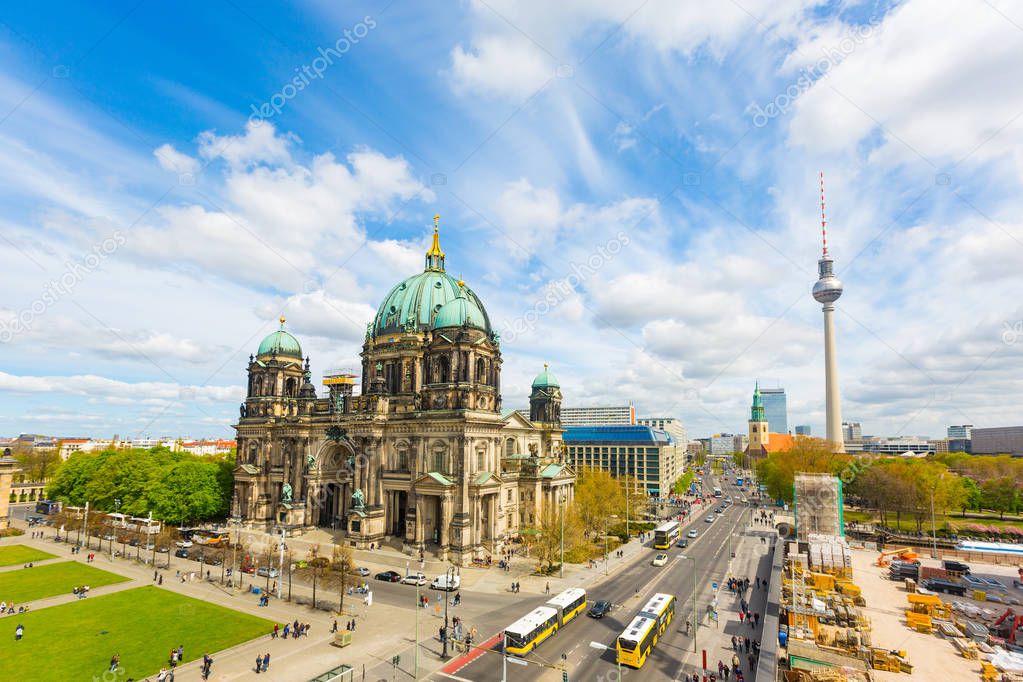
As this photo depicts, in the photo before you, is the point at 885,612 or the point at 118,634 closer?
the point at 118,634

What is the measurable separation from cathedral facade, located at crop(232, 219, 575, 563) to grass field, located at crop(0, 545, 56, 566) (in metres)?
25.4

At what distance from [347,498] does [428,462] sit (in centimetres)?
1990

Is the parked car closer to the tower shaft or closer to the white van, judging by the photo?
the white van

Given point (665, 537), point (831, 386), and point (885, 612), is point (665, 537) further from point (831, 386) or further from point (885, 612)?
point (831, 386)

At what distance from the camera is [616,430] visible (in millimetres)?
162125

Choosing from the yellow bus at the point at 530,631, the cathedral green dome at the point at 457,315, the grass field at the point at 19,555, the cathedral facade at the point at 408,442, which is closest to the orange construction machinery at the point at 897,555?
the cathedral facade at the point at 408,442

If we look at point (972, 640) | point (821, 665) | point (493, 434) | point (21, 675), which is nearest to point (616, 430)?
point (493, 434)

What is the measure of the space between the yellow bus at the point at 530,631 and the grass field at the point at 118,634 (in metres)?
20.6

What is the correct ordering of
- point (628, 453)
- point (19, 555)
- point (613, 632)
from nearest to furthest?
point (613, 632) < point (19, 555) < point (628, 453)

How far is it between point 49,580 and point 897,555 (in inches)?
4225

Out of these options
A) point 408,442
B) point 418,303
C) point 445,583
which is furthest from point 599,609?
point 418,303

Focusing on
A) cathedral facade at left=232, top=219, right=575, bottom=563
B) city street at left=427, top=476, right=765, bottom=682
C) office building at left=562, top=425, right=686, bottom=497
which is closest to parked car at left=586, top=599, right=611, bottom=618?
city street at left=427, top=476, right=765, bottom=682

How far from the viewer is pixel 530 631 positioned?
38.6m

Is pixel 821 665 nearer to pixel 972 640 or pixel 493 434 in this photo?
pixel 972 640
